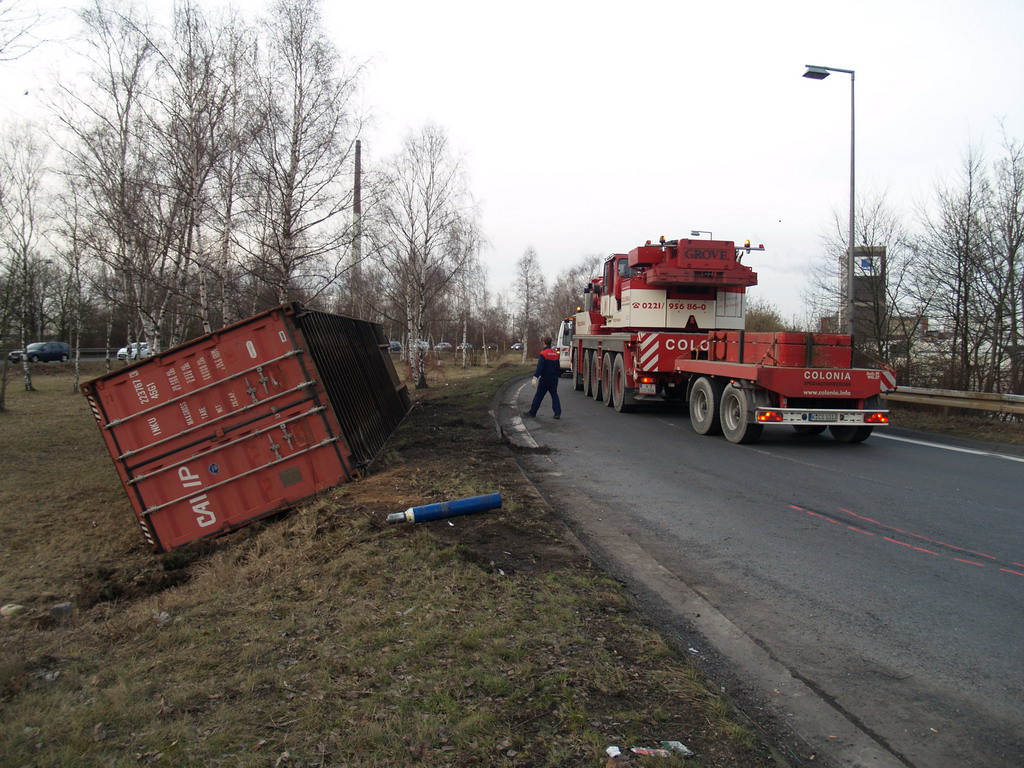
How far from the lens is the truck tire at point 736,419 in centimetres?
1153

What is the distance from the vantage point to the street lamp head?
1555cm

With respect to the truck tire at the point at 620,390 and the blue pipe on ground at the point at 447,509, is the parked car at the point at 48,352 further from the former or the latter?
the blue pipe on ground at the point at 447,509

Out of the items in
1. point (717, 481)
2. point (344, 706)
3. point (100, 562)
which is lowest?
point (717, 481)

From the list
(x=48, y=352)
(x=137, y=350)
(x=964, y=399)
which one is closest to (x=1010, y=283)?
(x=964, y=399)

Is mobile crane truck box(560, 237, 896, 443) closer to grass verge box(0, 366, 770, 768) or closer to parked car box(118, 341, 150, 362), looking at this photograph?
grass verge box(0, 366, 770, 768)

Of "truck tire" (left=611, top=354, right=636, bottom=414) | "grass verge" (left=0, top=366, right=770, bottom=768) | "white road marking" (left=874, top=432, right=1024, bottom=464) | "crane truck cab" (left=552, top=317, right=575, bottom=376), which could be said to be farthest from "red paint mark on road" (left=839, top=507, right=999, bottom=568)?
"crane truck cab" (left=552, top=317, right=575, bottom=376)

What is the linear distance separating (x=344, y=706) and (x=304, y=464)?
4975 mm

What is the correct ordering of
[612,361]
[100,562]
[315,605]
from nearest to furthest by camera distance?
[315,605]
[100,562]
[612,361]

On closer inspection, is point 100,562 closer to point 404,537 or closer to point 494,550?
point 404,537

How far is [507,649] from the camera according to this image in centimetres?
377

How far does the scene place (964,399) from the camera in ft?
45.1

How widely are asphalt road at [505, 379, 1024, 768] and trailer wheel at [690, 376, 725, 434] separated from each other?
1303 millimetres

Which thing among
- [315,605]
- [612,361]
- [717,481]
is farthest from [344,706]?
[612,361]

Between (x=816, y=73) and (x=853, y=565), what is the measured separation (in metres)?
13.6
